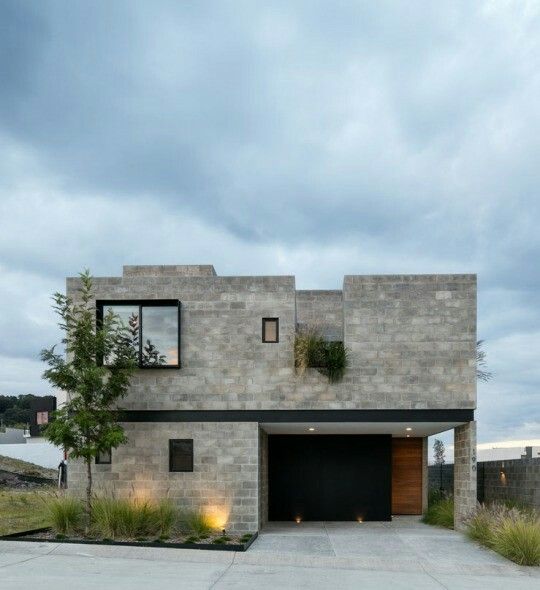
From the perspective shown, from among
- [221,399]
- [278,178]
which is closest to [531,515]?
[221,399]

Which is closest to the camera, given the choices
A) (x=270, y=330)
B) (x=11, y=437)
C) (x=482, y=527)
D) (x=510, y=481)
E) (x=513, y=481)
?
(x=482, y=527)

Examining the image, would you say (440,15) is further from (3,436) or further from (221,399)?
(3,436)

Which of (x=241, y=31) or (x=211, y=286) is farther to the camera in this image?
(x=211, y=286)

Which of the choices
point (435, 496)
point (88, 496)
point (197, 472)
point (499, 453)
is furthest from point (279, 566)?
point (499, 453)

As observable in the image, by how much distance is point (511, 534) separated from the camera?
1271 centimetres

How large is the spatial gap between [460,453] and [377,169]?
7076 mm

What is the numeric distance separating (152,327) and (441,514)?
8.73m

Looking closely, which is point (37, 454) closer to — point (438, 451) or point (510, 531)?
point (438, 451)

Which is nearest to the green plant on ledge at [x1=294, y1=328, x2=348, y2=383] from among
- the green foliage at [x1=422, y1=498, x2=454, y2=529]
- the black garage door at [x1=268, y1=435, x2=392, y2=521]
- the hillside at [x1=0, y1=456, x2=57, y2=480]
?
the black garage door at [x1=268, y1=435, x2=392, y2=521]

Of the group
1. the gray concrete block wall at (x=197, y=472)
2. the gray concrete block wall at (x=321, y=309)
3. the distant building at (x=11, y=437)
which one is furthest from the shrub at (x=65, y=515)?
the distant building at (x=11, y=437)

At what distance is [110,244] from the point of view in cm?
1950

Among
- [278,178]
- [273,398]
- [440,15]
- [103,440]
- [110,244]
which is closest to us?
[440,15]

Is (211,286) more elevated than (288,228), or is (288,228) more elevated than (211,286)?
(288,228)

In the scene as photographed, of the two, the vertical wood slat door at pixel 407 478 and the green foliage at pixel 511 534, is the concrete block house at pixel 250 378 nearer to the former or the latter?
the green foliage at pixel 511 534
